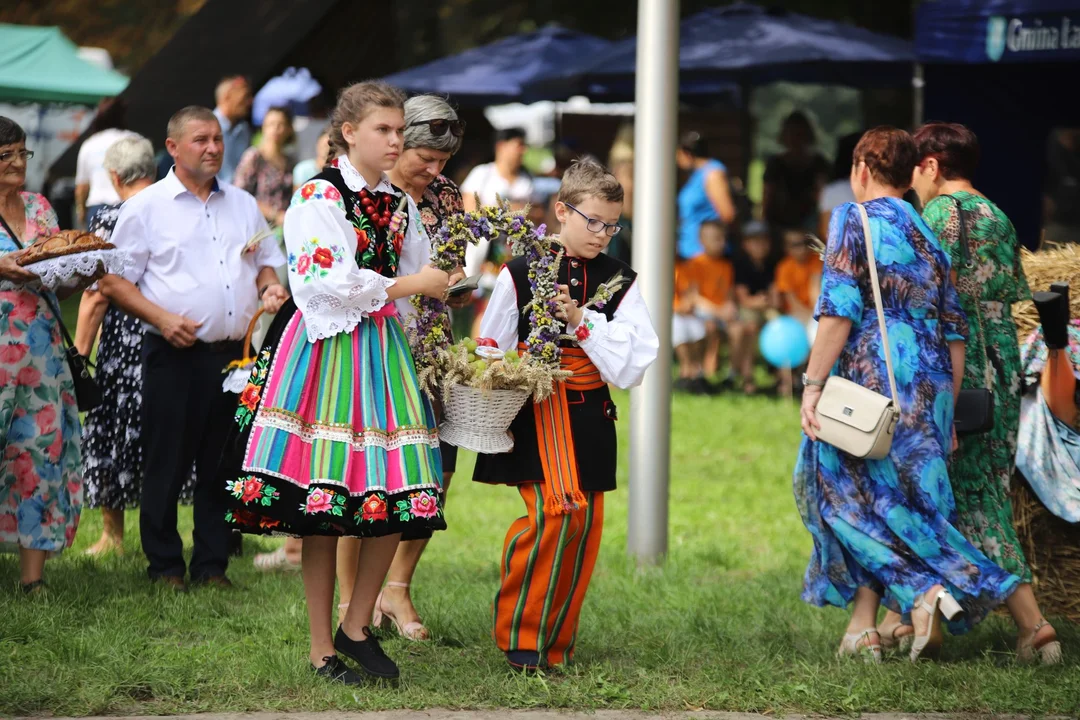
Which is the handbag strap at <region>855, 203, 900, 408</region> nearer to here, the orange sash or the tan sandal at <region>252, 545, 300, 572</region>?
the orange sash

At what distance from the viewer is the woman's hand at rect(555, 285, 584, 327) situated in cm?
489

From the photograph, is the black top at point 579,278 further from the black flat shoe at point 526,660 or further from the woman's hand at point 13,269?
the woman's hand at point 13,269

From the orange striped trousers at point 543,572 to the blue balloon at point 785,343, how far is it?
8.34 meters

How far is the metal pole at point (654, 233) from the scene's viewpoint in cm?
722

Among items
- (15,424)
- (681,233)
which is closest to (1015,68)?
(681,233)

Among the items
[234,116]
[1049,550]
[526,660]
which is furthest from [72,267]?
[234,116]

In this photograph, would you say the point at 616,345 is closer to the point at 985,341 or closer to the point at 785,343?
the point at 985,341

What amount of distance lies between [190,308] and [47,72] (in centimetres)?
1294

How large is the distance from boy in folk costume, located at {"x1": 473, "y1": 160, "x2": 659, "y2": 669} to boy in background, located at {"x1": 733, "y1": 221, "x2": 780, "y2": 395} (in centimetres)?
856

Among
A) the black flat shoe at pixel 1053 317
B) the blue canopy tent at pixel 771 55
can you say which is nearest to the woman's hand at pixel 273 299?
the black flat shoe at pixel 1053 317

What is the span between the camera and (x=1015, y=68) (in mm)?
11820

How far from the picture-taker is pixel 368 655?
493 centimetres

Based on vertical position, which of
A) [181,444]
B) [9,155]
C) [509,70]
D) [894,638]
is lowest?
[894,638]

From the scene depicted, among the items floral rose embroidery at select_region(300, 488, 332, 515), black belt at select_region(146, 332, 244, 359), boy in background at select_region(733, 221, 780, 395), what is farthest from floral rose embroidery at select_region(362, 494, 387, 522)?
boy in background at select_region(733, 221, 780, 395)
